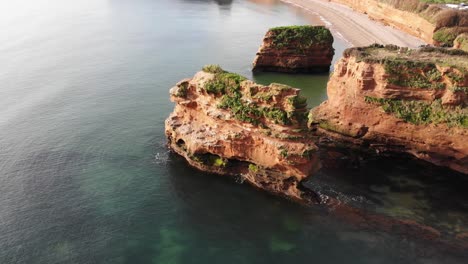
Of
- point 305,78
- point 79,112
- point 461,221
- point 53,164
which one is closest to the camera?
point 461,221

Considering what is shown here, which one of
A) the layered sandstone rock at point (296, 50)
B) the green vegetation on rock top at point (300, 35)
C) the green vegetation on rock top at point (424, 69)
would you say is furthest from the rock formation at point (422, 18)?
the green vegetation on rock top at point (424, 69)

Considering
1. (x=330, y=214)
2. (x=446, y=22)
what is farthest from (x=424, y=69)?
(x=446, y=22)

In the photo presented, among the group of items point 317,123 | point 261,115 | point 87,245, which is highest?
point 261,115

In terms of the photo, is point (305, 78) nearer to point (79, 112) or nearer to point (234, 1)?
point (79, 112)

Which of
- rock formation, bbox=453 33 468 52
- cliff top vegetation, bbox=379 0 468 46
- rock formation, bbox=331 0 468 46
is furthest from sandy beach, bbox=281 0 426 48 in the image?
rock formation, bbox=453 33 468 52

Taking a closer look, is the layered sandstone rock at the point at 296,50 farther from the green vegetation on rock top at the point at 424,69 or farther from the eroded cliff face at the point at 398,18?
the eroded cliff face at the point at 398,18

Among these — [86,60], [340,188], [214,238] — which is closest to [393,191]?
[340,188]
